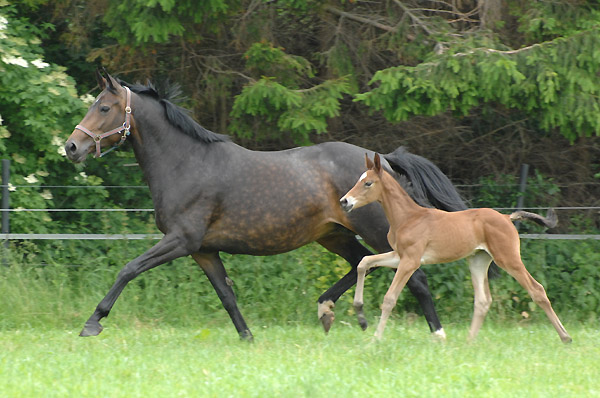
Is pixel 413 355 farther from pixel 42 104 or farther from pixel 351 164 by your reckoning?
pixel 42 104

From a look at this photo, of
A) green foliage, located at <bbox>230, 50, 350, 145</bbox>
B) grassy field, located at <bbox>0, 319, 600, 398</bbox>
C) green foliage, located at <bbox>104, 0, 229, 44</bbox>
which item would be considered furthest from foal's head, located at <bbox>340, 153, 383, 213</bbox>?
green foliage, located at <bbox>104, 0, 229, 44</bbox>

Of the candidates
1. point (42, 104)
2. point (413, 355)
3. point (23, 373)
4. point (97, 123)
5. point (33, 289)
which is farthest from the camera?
point (42, 104)

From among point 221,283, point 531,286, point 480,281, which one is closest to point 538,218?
point 531,286

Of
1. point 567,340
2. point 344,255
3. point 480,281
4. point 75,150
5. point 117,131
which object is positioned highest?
point 117,131

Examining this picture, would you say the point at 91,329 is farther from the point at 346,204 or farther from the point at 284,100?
the point at 284,100

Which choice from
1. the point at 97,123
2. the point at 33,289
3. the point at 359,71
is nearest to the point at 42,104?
the point at 33,289

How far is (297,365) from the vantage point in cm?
582

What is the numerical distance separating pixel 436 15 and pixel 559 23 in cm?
186

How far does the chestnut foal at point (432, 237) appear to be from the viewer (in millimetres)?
6668

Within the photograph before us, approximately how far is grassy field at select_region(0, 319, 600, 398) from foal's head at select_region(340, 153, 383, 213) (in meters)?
1.16

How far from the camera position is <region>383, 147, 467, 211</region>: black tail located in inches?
305

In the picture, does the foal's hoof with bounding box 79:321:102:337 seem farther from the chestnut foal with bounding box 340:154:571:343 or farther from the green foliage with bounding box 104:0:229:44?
the green foliage with bounding box 104:0:229:44

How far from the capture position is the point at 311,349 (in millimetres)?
6570

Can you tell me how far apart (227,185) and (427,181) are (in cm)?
192
